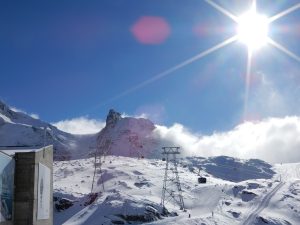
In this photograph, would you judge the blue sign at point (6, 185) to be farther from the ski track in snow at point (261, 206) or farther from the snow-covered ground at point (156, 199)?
the ski track in snow at point (261, 206)

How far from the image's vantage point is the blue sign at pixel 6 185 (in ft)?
116

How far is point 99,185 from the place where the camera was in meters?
120

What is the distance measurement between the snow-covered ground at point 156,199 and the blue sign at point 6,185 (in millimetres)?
53578

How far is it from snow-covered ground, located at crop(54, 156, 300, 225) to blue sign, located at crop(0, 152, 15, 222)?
5358cm

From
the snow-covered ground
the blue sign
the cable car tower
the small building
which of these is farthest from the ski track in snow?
the blue sign

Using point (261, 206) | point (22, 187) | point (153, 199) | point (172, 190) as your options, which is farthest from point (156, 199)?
point (22, 187)

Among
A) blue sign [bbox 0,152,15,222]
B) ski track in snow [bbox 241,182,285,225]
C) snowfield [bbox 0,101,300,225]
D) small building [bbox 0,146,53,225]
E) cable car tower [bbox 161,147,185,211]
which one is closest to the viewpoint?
blue sign [bbox 0,152,15,222]

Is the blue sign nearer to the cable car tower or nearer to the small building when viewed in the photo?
the small building

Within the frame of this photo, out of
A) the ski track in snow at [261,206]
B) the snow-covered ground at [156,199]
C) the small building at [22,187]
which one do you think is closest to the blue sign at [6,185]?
the small building at [22,187]

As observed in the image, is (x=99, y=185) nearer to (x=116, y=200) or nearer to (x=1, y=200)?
(x=116, y=200)

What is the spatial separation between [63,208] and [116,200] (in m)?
9.62

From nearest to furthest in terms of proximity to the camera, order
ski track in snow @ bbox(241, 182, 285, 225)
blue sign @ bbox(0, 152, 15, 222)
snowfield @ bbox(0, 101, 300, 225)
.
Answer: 1. blue sign @ bbox(0, 152, 15, 222)
2. snowfield @ bbox(0, 101, 300, 225)
3. ski track in snow @ bbox(241, 182, 285, 225)

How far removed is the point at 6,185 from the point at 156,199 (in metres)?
73.8

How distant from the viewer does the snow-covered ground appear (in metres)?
95.9
